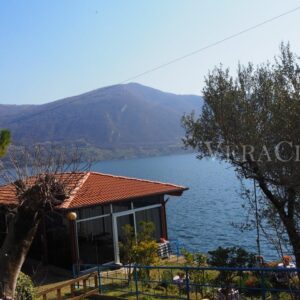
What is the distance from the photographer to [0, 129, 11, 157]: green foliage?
9125mm

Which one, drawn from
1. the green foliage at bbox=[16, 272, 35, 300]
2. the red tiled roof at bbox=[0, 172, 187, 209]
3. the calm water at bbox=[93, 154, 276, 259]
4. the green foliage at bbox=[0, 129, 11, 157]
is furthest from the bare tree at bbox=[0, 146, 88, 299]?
the calm water at bbox=[93, 154, 276, 259]

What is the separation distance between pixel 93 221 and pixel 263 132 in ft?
30.7

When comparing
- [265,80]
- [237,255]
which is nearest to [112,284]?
[237,255]

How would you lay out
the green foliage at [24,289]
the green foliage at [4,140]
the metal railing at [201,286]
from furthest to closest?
1. the metal railing at [201,286]
2. the green foliage at [24,289]
3. the green foliage at [4,140]

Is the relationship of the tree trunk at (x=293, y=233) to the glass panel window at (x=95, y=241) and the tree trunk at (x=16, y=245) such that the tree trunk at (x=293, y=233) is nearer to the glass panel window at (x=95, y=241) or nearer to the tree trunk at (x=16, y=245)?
the tree trunk at (x=16, y=245)

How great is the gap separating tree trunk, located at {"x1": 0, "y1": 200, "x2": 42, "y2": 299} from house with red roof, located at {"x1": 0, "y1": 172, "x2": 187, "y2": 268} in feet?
26.7

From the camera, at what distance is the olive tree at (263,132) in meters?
9.53

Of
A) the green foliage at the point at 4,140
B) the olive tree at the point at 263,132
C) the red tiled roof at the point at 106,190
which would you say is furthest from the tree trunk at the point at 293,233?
the red tiled roof at the point at 106,190

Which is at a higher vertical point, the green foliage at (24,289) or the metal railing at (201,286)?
the green foliage at (24,289)

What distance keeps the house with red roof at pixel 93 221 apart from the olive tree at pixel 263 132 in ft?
20.9

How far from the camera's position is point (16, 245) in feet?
25.8

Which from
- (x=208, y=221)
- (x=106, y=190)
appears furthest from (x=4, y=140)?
(x=208, y=221)

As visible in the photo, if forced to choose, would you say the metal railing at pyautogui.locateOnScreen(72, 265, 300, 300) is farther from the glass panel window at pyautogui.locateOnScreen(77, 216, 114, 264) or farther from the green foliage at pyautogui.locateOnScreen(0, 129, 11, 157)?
the green foliage at pyautogui.locateOnScreen(0, 129, 11, 157)

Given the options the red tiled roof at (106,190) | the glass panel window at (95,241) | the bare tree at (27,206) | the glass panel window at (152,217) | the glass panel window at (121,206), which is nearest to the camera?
the bare tree at (27,206)
